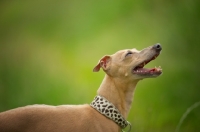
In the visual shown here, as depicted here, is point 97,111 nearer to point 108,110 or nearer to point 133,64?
point 108,110

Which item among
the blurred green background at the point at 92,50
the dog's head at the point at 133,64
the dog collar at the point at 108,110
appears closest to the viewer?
the dog collar at the point at 108,110

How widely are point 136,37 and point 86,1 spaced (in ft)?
2.05

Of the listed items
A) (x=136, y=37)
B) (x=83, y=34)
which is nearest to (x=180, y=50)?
(x=136, y=37)

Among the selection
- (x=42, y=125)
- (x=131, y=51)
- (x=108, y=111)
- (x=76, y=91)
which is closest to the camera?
(x=42, y=125)

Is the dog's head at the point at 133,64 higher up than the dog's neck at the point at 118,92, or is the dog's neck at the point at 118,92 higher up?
the dog's head at the point at 133,64

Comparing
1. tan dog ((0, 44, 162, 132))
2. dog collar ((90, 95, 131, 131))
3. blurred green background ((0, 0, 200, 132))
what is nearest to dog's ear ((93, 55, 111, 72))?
tan dog ((0, 44, 162, 132))

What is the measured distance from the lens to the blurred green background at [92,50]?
3441 millimetres

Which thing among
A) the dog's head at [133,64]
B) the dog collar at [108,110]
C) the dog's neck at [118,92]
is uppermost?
the dog's head at [133,64]

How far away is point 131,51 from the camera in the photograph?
2568 mm

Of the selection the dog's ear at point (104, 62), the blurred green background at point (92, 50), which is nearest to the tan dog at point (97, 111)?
the dog's ear at point (104, 62)

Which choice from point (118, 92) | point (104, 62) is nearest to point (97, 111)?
point (118, 92)

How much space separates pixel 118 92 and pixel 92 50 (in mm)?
1165

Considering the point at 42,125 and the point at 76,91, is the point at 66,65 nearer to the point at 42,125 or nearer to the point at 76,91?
the point at 76,91

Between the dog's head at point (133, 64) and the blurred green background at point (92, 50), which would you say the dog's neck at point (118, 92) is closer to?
the dog's head at point (133, 64)
